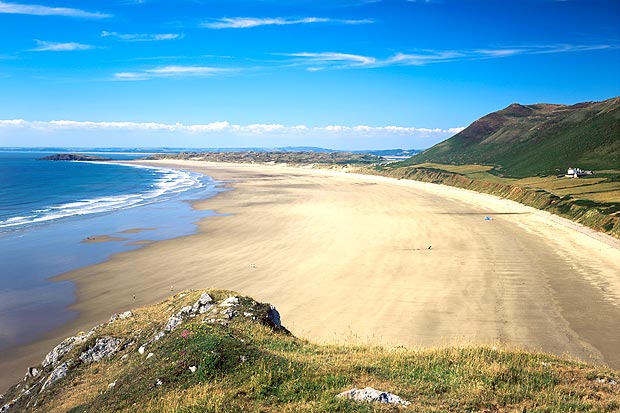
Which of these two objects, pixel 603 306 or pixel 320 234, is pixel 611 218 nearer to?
pixel 603 306

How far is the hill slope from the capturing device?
4358 inches

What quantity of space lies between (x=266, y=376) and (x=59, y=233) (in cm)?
4266

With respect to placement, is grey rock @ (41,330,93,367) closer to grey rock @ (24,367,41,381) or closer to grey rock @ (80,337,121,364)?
grey rock @ (24,367,41,381)

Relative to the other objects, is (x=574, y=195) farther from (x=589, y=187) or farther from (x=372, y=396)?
(x=372, y=396)

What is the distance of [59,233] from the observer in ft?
151

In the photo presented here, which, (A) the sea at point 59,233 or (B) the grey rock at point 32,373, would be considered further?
(A) the sea at point 59,233

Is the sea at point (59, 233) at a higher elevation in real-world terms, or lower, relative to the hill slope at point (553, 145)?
lower

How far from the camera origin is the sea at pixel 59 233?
25031mm

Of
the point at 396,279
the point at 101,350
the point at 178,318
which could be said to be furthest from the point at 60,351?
the point at 396,279

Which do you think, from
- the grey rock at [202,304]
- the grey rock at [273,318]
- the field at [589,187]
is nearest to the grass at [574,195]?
the field at [589,187]

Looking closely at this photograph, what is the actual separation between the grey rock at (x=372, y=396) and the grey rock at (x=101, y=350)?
9.98 meters

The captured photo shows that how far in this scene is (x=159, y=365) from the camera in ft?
42.8

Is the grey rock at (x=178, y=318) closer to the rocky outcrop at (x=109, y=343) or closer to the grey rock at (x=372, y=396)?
the rocky outcrop at (x=109, y=343)

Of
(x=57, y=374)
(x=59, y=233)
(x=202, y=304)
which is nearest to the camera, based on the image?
(x=57, y=374)
